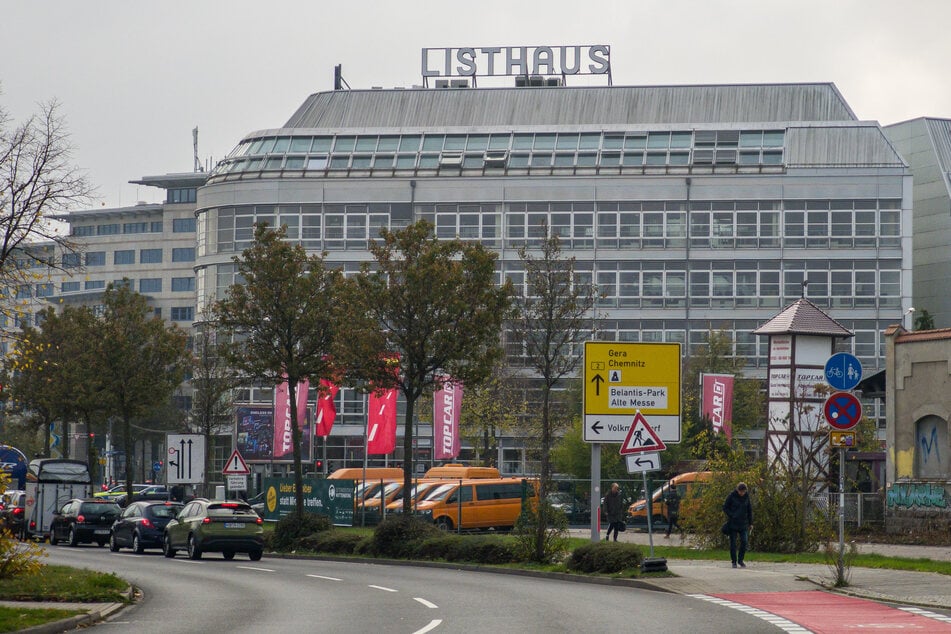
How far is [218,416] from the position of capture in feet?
262

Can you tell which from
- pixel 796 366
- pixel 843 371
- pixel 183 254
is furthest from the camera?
pixel 183 254

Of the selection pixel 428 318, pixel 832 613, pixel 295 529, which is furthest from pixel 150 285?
pixel 832 613

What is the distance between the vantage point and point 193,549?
→ 116 ft

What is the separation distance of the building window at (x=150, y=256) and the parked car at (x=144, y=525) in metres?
101

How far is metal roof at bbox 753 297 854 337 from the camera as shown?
39469 millimetres

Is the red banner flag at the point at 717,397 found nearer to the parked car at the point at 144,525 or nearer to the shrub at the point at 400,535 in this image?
the shrub at the point at 400,535

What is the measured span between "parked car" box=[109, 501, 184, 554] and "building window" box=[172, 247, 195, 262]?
98.0 metres

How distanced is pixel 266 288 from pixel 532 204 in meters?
43.4

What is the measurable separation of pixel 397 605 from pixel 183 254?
12049 centimetres

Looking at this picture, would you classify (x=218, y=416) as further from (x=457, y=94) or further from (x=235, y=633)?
(x=235, y=633)

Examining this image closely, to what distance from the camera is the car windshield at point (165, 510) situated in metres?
39.4

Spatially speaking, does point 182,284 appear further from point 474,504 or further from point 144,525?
point 144,525

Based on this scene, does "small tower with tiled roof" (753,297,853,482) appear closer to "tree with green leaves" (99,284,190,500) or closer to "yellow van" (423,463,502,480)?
"yellow van" (423,463,502,480)

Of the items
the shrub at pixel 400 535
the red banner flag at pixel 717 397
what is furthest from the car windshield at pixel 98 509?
the red banner flag at pixel 717 397
